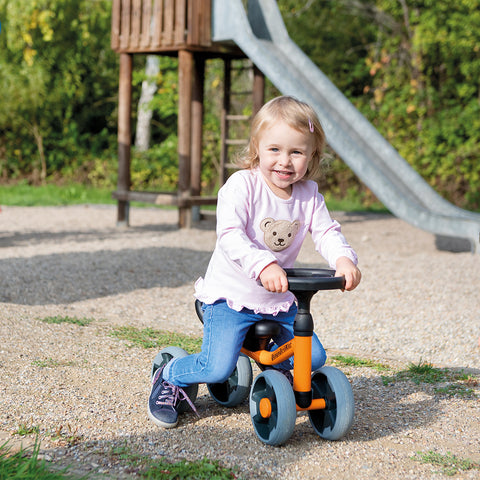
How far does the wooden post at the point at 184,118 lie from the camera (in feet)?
29.2

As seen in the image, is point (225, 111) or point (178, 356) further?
point (225, 111)

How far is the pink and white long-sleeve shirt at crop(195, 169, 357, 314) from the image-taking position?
262 cm

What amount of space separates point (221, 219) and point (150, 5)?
23.1 ft

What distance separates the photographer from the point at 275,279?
2.36 metres

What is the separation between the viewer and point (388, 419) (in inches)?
116

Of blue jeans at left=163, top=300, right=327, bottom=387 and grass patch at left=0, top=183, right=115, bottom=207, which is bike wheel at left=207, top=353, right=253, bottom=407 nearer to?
blue jeans at left=163, top=300, right=327, bottom=387

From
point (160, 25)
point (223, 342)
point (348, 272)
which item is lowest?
point (223, 342)

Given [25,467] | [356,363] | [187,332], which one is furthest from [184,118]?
[25,467]

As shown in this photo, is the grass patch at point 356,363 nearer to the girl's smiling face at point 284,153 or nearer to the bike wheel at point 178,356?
the bike wheel at point 178,356

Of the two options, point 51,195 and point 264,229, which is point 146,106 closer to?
point 51,195

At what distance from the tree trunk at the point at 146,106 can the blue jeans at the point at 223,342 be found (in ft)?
42.7

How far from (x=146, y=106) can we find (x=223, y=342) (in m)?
13.6

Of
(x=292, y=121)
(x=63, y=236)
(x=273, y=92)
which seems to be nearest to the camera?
(x=292, y=121)

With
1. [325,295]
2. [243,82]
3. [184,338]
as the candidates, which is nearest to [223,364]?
[184,338]
